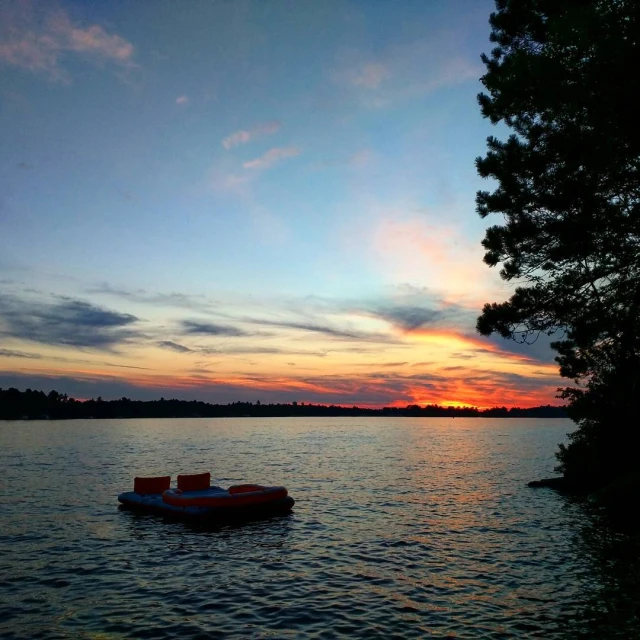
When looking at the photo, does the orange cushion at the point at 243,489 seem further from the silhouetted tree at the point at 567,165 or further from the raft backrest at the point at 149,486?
the silhouetted tree at the point at 567,165

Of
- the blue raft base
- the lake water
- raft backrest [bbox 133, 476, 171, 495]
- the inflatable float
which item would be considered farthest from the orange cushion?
raft backrest [bbox 133, 476, 171, 495]

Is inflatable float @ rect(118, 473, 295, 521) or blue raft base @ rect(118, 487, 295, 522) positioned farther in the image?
inflatable float @ rect(118, 473, 295, 521)

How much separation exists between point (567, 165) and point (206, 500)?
2298cm

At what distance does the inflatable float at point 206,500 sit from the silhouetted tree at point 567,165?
16.8 meters

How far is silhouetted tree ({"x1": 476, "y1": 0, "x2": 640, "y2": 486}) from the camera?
41.0 ft

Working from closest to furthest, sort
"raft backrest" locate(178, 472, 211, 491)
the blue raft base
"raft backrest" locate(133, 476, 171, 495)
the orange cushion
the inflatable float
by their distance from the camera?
the blue raft base, the inflatable float, the orange cushion, "raft backrest" locate(178, 472, 211, 491), "raft backrest" locate(133, 476, 171, 495)

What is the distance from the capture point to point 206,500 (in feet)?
91.3

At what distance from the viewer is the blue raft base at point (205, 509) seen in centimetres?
2738

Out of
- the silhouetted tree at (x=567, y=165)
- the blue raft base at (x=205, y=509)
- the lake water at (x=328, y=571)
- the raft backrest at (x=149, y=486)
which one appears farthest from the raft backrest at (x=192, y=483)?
the silhouetted tree at (x=567, y=165)

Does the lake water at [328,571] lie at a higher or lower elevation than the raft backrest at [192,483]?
lower

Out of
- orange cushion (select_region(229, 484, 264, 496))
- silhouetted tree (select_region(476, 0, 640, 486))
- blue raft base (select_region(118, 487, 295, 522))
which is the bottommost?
blue raft base (select_region(118, 487, 295, 522))

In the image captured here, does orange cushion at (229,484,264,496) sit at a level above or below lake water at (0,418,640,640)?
above

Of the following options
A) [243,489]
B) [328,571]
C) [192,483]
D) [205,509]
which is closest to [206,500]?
[205,509]

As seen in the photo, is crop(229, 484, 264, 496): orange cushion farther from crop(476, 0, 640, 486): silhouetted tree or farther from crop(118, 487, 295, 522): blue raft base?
crop(476, 0, 640, 486): silhouetted tree
